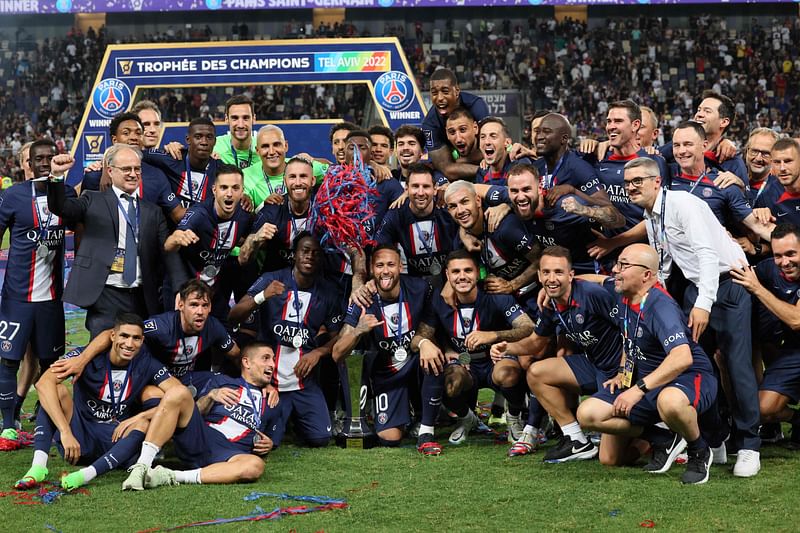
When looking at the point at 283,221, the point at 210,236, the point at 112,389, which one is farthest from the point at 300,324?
the point at 112,389

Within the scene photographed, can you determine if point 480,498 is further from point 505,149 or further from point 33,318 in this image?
point 33,318

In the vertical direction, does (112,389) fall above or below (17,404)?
above

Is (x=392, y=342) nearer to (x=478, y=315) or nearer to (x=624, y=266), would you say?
(x=478, y=315)

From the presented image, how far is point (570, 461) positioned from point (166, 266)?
9.58 feet

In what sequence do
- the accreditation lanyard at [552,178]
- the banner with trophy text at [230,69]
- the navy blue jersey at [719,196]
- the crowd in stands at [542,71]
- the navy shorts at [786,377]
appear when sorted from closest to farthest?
the navy shorts at [786,377], the navy blue jersey at [719,196], the accreditation lanyard at [552,178], the banner with trophy text at [230,69], the crowd in stands at [542,71]

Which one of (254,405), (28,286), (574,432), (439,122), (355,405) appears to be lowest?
(574,432)

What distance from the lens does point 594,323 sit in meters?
Result: 5.86

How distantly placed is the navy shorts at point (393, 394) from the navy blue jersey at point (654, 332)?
166 cm

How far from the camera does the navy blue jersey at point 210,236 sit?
664cm

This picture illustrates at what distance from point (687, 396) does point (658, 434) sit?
0.48m

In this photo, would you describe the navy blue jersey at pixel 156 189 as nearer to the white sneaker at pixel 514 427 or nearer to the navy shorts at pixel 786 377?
the white sneaker at pixel 514 427

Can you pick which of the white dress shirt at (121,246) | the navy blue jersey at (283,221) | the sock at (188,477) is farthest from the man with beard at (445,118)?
the sock at (188,477)

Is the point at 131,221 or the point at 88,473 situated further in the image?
the point at 131,221

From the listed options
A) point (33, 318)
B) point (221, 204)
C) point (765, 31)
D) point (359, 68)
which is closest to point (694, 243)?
point (221, 204)
